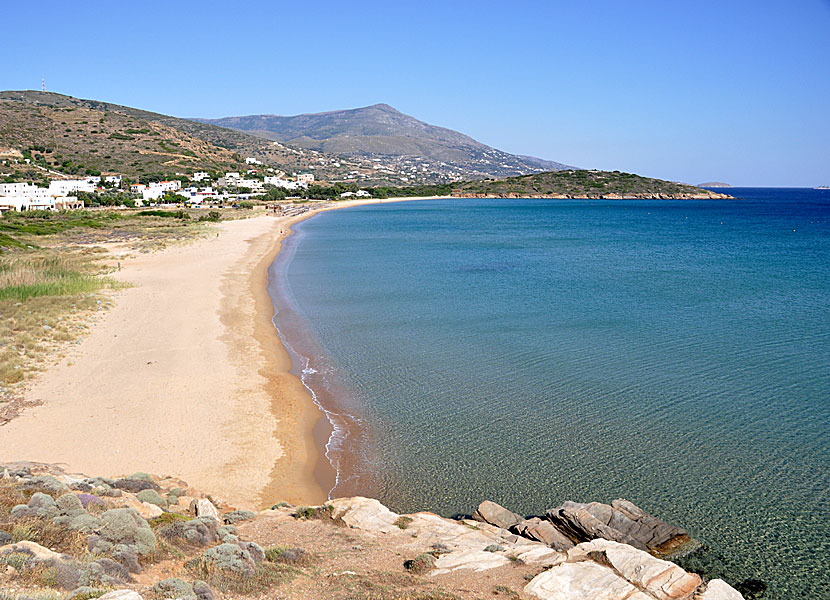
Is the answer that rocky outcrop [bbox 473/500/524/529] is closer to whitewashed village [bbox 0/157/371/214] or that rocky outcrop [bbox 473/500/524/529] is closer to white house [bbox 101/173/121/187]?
whitewashed village [bbox 0/157/371/214]

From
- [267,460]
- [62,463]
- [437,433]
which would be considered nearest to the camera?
[62,463]

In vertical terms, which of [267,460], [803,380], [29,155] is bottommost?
[267,460]

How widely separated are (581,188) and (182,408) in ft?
504

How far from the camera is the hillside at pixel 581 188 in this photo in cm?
15350

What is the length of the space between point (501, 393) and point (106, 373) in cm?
922

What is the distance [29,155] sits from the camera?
3708 inches

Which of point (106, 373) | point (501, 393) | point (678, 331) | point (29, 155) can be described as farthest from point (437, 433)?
point (29, 155)

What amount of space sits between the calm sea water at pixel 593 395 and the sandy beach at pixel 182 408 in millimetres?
975

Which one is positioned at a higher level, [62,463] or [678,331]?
[678,331]

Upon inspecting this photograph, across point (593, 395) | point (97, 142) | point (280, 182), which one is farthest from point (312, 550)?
point (280, 182)

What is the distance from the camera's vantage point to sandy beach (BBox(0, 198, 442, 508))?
1028 centimetres

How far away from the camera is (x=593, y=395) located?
13641 millimetres

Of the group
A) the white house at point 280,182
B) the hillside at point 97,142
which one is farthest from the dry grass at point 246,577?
the white house at point 280,182

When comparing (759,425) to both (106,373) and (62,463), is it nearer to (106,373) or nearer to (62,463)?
(62,463)
